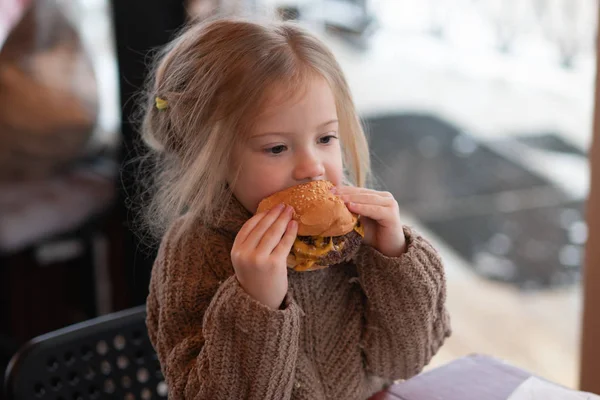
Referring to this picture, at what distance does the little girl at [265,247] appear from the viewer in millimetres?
886

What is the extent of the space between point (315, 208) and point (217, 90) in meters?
0.19

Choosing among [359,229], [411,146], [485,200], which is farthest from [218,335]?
[411,146]

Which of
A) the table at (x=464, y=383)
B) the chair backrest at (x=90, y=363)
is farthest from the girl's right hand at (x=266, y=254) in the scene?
the chair backrest at (x=90, y=363)

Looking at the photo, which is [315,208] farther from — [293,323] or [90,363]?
[90,363]

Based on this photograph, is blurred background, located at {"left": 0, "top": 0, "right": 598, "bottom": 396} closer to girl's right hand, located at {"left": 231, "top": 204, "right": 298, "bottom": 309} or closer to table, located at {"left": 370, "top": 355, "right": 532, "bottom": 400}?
girl's right hand, located at {"left": 231, "top": 204, "right": 298, "bottom": 309}

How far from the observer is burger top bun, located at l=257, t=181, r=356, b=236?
885 millimetres

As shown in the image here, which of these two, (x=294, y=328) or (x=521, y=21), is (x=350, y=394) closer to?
(x=294, y=328)

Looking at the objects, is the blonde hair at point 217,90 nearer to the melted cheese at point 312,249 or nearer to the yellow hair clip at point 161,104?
the yellow hair clip at point 161,104

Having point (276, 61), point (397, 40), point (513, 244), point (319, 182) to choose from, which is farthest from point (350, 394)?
point (397, 40)

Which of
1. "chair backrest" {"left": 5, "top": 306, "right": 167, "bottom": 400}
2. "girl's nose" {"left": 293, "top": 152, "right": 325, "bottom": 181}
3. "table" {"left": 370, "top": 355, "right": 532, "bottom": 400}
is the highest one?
"girl's nose" {"left": 293, "top": 152, "right": 325, "bottom": 181}

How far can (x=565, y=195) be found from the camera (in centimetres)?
334

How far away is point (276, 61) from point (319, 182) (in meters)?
0.15

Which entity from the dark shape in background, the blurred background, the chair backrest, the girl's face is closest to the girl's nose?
the girl's face

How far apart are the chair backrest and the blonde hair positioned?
11.6 inches
